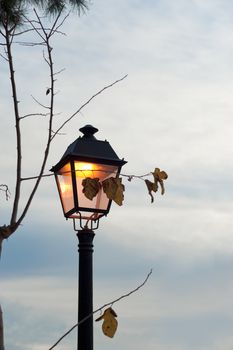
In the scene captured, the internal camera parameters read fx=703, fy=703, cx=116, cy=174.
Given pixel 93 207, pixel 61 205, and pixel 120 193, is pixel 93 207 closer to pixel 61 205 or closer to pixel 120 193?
pixel 61 205

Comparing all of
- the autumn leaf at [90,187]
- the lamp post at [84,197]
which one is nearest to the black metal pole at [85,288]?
the lamp post at [84,197]

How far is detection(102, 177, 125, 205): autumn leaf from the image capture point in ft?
13.0

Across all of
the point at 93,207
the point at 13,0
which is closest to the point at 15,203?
the point at 13,0

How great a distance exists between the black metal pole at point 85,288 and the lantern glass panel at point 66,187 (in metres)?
0.31

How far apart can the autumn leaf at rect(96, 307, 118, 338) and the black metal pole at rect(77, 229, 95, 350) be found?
2.10 meters

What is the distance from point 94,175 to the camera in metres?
5.96

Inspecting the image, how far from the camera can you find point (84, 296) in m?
5.96

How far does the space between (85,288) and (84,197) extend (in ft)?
2.62

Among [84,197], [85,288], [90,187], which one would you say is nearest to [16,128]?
[90,187]

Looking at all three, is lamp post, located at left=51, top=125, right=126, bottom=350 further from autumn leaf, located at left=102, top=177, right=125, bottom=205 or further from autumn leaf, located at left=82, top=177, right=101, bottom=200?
autumn leaf, located at left=102, top=177, right=125, bottom=205

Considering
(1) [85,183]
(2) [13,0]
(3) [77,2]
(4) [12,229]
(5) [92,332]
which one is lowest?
(5) [92,332]

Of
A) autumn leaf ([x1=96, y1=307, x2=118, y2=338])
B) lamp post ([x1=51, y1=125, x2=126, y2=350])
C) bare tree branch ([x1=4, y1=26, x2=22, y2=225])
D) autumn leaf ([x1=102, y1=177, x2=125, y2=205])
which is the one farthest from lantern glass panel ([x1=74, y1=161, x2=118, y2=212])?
autumn leaf ([x1=96, y1=307, x2=118, y2=338])

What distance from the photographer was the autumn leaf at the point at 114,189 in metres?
3.96

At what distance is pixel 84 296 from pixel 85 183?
6.49 feet
